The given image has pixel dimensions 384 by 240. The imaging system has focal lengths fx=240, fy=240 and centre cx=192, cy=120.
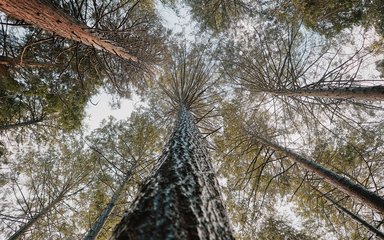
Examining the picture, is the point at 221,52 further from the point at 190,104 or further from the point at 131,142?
the point at 131,142

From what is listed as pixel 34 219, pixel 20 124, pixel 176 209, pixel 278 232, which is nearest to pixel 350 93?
pixel 278 232

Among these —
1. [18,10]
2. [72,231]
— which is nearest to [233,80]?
[18,10]

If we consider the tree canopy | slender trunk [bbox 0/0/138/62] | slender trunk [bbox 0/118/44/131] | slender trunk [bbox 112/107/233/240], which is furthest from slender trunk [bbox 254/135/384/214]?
slender trunk [bbox 0/118/44/131]

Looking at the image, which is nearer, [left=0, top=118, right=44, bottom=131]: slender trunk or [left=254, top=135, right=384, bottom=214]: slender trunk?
[left=254, top=135, right=384, bottom=214]: slender trunk

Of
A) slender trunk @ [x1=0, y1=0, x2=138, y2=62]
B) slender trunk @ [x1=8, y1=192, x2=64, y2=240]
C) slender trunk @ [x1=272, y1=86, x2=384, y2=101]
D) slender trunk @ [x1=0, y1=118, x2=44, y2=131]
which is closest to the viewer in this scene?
slender trunk @ [x1=0, y1=0, x2=138, y2=62]

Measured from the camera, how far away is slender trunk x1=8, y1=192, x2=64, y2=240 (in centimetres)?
689

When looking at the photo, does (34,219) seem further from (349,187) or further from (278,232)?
(349,187)

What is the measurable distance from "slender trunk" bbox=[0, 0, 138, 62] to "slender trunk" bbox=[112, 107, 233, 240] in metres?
3.16

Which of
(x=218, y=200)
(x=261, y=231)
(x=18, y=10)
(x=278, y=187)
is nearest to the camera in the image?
(x=218, y=200)

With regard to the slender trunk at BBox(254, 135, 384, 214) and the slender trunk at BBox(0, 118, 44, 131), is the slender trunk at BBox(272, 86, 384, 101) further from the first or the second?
the slender trunk at BBox(0, 118, 44, 131)

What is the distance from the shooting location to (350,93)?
5.16 m

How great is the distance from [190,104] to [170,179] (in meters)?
6.56

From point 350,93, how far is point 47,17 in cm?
597

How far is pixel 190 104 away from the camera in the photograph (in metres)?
8.49
